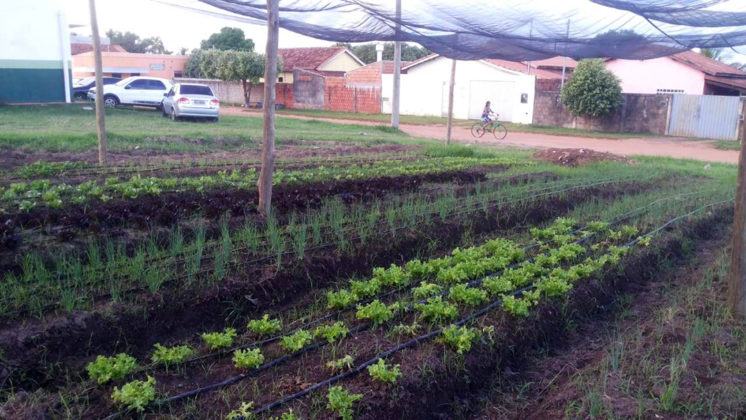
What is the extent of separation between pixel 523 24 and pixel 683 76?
24382 mm

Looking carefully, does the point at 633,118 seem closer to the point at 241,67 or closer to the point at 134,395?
the point at 241,67

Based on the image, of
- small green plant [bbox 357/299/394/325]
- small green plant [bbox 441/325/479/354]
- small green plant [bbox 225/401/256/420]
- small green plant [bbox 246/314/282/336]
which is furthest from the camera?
small green plant [bbox 357/299/394/325]

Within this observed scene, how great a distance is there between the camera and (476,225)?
7699 millimetres

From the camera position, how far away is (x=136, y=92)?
24781 millimetres

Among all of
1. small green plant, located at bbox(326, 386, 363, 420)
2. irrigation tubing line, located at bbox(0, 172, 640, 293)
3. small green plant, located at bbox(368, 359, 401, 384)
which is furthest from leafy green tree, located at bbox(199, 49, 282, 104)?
small green plant, located at bbox(326, 386, 363, 420)

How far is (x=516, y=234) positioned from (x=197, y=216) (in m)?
3.91

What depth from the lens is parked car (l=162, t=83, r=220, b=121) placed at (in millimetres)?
21172

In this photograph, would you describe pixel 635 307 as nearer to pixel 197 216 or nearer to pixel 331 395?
pixel 331 395

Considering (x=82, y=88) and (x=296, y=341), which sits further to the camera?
Answer: (x=82, y=88)

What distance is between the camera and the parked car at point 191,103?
21.2 metres

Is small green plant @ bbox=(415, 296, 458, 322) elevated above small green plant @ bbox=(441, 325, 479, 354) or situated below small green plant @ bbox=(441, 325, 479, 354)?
above

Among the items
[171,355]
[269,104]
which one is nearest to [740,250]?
[171,355]

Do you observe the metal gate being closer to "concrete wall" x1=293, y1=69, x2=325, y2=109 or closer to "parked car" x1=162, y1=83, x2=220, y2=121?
"parked car" x1=162, y1=83, x2=220, y2=121

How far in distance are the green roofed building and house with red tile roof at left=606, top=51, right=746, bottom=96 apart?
77.2ft
